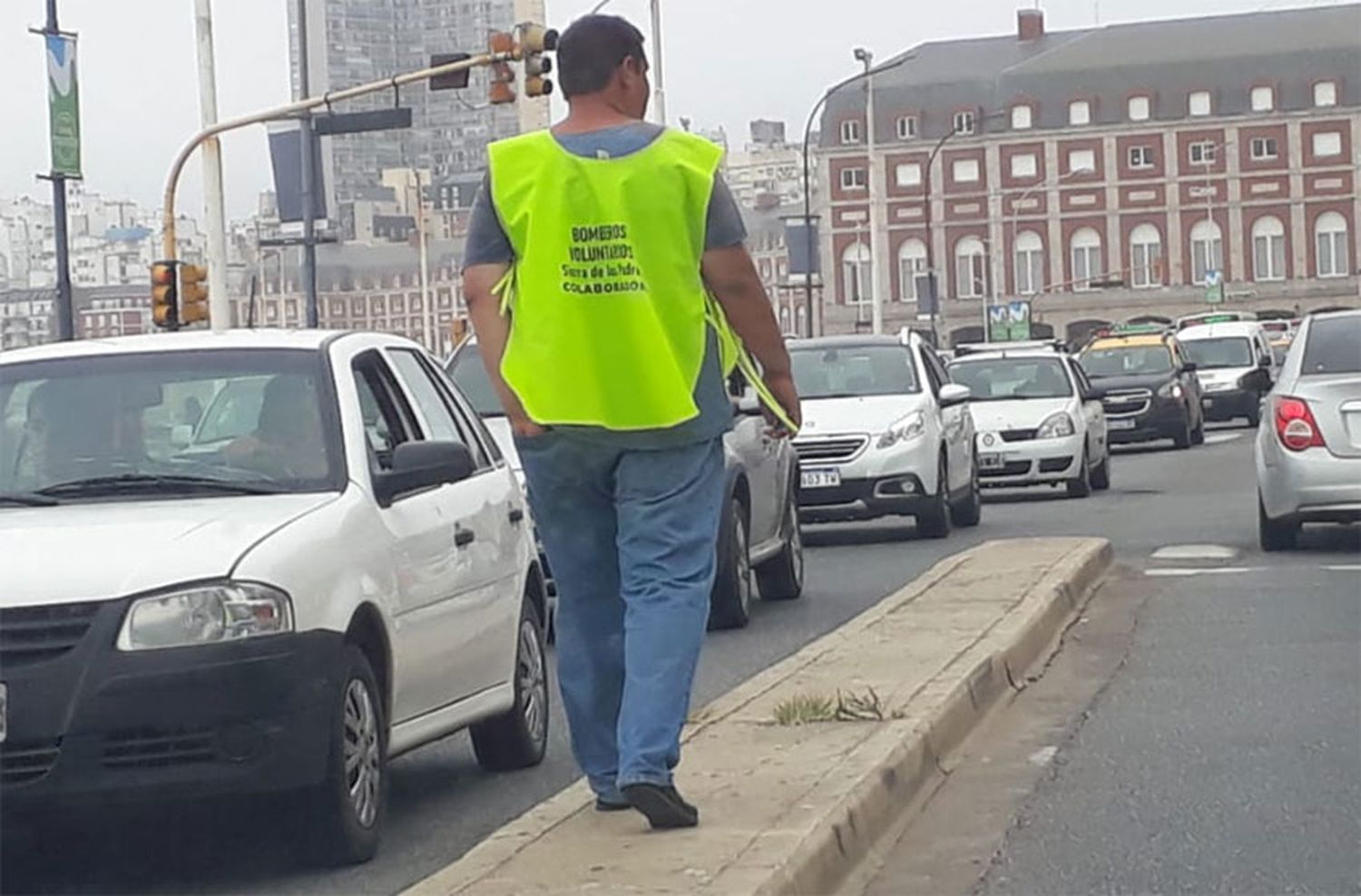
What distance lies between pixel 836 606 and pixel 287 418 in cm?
774

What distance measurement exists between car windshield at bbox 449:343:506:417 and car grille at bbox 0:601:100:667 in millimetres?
9369

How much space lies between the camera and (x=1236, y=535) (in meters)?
19.9

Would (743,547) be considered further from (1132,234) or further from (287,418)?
(1132,234)

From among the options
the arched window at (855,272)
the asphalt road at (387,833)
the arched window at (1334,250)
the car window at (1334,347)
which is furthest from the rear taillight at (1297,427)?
the arched window at (1334,250)

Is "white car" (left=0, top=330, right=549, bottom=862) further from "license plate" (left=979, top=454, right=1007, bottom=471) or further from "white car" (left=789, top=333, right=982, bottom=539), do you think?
"license plate" (left=979, top=454, right=1007, bottom=471)

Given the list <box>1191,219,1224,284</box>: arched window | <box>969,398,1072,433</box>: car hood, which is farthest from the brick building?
<box>969,398,1072,433</box>: car hood

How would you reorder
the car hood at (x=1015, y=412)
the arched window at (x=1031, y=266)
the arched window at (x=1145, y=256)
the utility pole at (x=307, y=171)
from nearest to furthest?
the car hood at (x=1015, y=412)
the utility pole at (x=307, y=171)
the arched window at (x=1145, y=256)
the arched window at (x=1031, y=266)

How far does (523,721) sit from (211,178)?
25.2 meters

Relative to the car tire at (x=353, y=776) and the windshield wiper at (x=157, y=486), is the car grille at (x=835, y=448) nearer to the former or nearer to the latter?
the windshield wiper at (x=157, y=486)

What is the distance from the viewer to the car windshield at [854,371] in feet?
70.9

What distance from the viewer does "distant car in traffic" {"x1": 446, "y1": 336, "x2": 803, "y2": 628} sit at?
47.4 feet

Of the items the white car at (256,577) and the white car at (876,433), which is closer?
the white car at (256,577)

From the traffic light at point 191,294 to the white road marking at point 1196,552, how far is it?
571 inches

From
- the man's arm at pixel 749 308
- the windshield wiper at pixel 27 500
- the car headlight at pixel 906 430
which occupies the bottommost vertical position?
the car headlight at pixel 906 430
